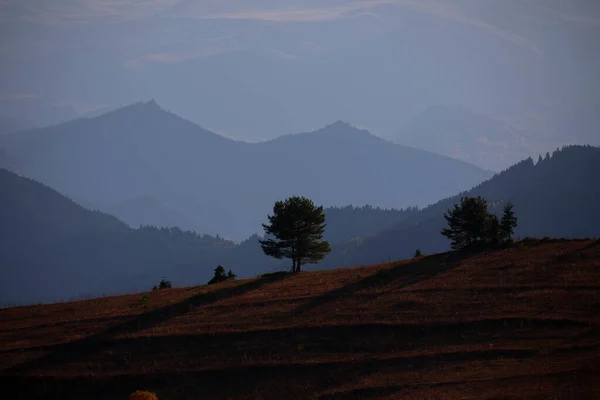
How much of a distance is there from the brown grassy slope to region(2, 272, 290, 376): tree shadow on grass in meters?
0.15

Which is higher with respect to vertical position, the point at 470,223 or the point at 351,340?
the point at 470,223

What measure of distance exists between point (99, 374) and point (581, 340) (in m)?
33.2

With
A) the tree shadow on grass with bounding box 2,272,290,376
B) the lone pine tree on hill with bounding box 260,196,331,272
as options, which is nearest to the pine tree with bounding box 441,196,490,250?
the lone pine tree on hill with bounding box 260,196,331,272

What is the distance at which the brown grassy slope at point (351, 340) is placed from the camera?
37.2 meters

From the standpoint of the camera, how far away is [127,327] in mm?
55062

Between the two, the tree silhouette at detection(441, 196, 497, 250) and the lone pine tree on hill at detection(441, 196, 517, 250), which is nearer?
the lone pine tree on hill at detection(441, 196, 517, 250)

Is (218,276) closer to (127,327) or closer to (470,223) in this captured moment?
(127,327)

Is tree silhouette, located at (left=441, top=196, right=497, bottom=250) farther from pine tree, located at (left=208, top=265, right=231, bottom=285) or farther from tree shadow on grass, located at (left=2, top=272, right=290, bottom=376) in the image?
pine tree, located at (left=208, top=265, right=231, bottom=285)

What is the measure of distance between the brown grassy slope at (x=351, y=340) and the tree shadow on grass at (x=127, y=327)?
15cm

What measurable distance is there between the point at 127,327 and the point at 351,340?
20.9 metres

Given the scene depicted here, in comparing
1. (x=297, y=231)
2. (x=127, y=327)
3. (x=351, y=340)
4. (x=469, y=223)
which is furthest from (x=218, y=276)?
(x=351, y=340)

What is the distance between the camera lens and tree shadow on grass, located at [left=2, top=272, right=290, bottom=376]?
4838 cm

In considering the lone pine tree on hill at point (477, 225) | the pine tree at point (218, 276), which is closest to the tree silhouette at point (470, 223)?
the lone pine tree on hill at point (477, 225)

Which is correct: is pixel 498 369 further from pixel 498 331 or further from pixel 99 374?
pixel 99 374
